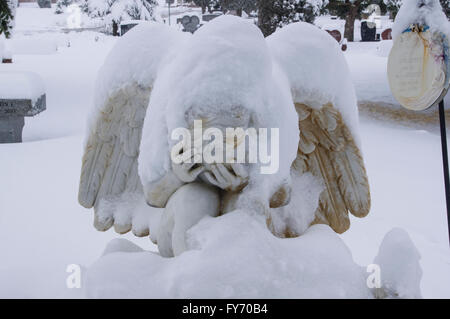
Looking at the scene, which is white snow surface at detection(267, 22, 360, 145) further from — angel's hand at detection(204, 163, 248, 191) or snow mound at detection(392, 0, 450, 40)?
snow mound at detection(392, 0, 450, 40)

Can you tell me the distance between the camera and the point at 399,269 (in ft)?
2.81

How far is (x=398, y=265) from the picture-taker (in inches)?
33.7

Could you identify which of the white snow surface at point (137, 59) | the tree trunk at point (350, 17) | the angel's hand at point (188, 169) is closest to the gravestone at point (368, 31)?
the tree trunk at point (350, 17)

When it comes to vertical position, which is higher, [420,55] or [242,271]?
[420,55]

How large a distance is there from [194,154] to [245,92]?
0.15 m

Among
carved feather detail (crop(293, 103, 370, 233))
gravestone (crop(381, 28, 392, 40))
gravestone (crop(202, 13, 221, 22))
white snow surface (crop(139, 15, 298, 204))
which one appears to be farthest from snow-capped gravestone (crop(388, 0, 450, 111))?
gravestone (crop(381, 28, 392, 40))

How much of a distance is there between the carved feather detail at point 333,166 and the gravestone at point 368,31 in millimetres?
8439

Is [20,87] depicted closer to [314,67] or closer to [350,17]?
[314,67]

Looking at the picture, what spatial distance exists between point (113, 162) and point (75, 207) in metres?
1.51

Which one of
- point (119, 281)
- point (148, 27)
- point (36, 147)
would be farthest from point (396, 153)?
point (119, 281)

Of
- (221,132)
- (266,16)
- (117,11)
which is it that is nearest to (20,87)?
(266,16)

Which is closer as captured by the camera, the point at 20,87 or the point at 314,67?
the point at 314,67

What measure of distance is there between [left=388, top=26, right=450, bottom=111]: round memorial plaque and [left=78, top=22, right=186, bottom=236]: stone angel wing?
96 cm

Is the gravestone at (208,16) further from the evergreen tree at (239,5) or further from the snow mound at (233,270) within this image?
the snow mound at (233,270)
